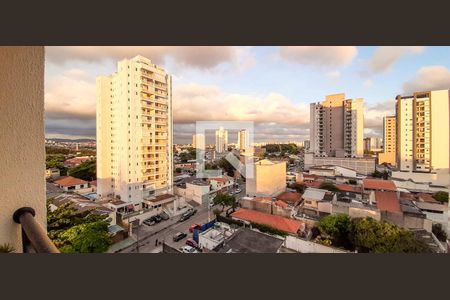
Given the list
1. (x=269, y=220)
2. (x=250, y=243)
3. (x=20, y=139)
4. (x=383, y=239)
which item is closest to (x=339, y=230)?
(x=383, y=239)

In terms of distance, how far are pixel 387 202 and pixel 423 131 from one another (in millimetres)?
7170

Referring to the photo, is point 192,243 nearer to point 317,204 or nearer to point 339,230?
point 339,230

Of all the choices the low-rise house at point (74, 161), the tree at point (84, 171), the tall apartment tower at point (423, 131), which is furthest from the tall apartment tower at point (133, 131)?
the tall apartment tower at point (423, 131)

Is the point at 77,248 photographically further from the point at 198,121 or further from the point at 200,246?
the point at 198,121

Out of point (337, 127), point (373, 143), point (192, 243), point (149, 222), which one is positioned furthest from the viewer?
point (373, 143)

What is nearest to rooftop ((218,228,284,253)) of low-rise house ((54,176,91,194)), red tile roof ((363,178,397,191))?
red tile roof ((363,178,397,191))

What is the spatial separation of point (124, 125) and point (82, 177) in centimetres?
379

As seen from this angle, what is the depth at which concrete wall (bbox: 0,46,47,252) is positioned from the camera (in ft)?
1.79

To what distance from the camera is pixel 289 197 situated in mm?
7508

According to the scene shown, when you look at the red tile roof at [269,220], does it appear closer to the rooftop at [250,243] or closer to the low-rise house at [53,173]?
the rooftop at [250,243]

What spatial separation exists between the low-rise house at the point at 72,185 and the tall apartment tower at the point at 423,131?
1488 cm

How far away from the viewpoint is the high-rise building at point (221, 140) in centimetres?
694

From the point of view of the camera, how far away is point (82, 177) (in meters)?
8.55

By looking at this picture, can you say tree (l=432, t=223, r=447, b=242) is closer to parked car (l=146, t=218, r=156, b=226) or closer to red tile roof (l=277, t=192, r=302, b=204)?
red tile roof (l=277, t=192, r=302, b=204)
